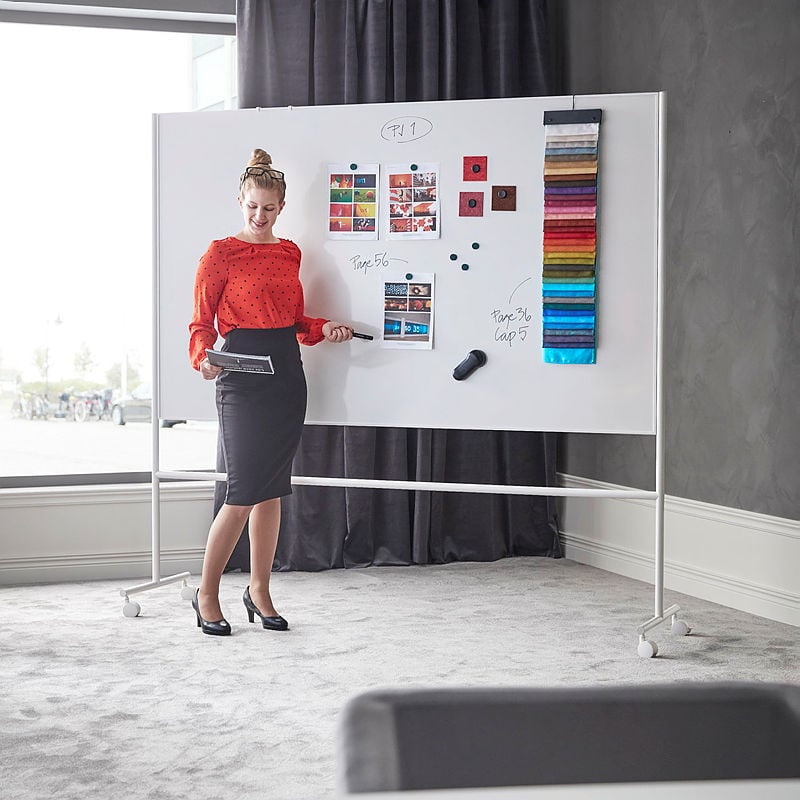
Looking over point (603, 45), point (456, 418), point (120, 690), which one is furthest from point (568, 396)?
point (603, 45)

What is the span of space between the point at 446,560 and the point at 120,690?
1.88m

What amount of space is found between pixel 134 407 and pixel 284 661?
5.40 ft

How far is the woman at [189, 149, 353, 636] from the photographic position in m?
3.07

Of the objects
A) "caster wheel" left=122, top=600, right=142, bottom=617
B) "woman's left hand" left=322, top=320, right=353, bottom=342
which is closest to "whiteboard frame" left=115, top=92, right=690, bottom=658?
"caster wheel" left=122, top=600, right=142, bottom=617

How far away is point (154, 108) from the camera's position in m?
4.06

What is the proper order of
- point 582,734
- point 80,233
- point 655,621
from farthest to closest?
point 80,233, point 655,621, point 582,734

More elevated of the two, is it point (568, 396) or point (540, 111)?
point (540, 111)

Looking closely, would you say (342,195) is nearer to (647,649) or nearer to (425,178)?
→ (425,178)

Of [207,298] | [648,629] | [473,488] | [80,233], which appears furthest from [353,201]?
[648,629]

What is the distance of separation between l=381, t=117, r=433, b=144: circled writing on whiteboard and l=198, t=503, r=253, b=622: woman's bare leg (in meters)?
1.25

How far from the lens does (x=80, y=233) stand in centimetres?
399

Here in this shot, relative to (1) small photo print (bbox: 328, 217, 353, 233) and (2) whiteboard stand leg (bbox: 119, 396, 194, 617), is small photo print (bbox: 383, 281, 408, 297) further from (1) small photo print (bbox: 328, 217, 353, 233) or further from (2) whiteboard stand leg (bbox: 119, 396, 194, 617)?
(2) whiteboard stand leg (bbox: 119, 396, 194, 617)

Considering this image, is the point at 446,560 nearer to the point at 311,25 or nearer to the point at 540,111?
the point at 540,111

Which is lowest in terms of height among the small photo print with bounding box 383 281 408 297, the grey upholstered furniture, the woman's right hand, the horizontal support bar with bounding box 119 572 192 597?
the horizontal support bar with bounding box 119 572 192 597
